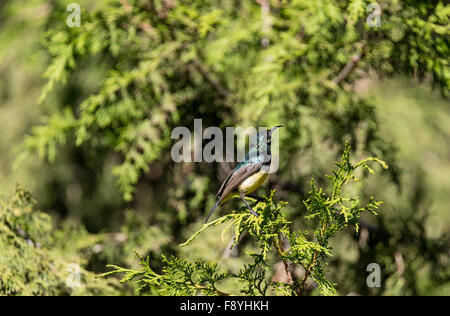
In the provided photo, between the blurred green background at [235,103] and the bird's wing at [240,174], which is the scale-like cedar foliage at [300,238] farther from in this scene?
the blurred green background at [235,103]

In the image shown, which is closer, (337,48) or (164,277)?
(164,277)

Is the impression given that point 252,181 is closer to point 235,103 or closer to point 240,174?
point 240,174

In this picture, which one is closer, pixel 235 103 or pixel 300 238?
pixel 300 238

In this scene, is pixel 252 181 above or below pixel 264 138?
below

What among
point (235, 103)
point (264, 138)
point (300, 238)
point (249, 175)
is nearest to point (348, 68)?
point (235, 103)

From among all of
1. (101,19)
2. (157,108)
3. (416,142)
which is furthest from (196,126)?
(416,142)

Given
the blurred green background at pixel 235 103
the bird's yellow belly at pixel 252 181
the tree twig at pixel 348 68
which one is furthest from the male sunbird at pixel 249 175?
the tree twig at pixel 348 68

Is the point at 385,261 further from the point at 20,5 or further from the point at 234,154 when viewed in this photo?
the point at 20,5

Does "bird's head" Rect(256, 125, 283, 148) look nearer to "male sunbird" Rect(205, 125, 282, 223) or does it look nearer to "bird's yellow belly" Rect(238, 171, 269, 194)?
"male sunbird" Rect(205, 125, 282, 223)

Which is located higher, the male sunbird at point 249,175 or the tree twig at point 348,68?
the tree twig at point 348,68

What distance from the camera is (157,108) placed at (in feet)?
12.4

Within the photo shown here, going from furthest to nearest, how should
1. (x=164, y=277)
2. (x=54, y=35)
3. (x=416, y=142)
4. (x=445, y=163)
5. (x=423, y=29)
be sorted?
1. (x=445, y=163)
2. (x=416, y=142)
3. (x=54, y=35)
4. (x=423, y=29)
5. (x=164, y=277)

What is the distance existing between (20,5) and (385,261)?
136 inches

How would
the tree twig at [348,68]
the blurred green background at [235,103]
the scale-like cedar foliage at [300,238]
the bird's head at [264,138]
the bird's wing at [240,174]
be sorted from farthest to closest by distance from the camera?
the tree twig at [348,68] → the blurred green background at [235,103] → the bird's head at [264,138] → the bird's wing at [240,174] → the scale-like cedar foliage at [300,238]
